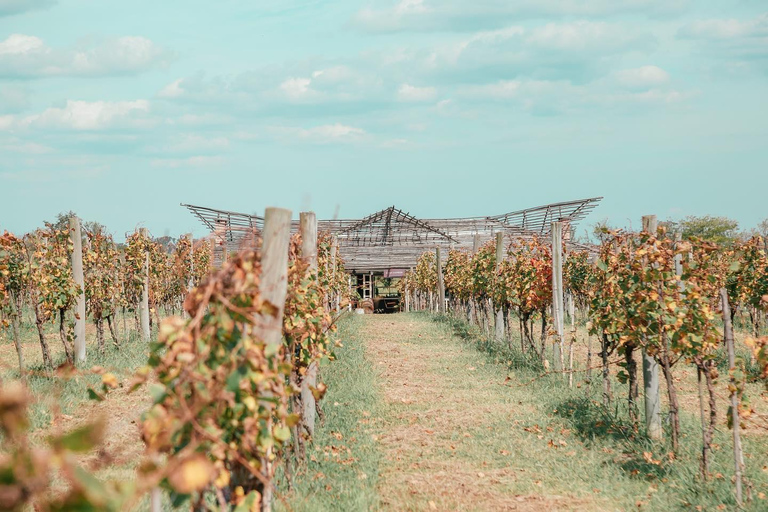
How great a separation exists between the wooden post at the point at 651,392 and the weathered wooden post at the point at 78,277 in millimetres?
8350

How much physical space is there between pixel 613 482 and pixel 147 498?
3777 millimetres

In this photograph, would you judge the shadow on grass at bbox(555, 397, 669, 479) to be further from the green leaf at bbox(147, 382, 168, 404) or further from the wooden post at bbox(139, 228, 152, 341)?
the wooden post at bbox(139, 228, 152, 341)

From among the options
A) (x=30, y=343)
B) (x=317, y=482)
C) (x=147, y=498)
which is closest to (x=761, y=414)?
(x=317, y=482)

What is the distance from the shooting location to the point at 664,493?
235 inches

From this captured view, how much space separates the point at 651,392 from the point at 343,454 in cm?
321

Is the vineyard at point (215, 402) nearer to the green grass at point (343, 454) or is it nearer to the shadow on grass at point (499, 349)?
the green grass at point (343, 454)

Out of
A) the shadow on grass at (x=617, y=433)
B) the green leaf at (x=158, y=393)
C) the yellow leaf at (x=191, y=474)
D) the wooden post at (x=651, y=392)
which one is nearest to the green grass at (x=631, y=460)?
the shadow on grass at (x=617, y=433)

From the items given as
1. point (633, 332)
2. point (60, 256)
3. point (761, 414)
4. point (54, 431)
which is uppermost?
point (60, 256)

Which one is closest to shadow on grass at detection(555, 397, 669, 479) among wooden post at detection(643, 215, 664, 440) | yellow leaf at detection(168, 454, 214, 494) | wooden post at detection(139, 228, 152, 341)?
wooden post at detection(643, 215, 664, 440)

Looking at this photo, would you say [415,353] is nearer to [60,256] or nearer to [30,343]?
[60,256]

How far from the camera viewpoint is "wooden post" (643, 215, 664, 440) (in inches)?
293

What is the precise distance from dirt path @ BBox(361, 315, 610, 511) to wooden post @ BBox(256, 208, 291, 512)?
8.52 ft

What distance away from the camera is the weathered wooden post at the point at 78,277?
11.6m

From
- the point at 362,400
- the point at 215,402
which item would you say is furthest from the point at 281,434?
the point at 362,400
